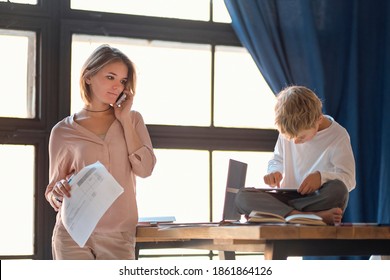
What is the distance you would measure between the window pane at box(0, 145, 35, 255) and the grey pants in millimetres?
1167

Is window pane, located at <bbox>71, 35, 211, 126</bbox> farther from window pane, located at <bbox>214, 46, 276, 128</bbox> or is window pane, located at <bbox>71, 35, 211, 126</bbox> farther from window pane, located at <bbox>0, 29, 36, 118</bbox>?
window pane, located at <bbox>0, 29, 36, 118</bbox>

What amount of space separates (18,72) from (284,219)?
1576 millimetres

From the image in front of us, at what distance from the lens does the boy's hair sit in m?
2.73

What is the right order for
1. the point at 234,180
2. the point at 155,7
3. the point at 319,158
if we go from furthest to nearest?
1. the point at 155,7
2. the point at 234,180
3. the point at 319,158

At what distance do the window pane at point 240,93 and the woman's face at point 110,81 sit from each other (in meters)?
1.12

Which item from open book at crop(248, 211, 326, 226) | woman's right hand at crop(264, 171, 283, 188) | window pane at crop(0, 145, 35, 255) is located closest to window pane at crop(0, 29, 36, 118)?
window pane at crop(0, 145, 35, 255)

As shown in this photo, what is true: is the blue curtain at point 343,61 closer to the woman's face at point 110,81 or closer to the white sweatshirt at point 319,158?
the white sweatshirt at point 319,158

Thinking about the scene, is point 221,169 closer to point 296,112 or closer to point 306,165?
point 306,165

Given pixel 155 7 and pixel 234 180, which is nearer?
pixel 234 180

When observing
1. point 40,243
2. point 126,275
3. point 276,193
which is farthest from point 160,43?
point 126,275

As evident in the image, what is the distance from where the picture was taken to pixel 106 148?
2.69m

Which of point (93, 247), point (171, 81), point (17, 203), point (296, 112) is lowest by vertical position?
point (93, 247)

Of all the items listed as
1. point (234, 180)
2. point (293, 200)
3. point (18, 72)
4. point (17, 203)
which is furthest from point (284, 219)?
point (18, 72)

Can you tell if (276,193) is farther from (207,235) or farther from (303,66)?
(303,66)
